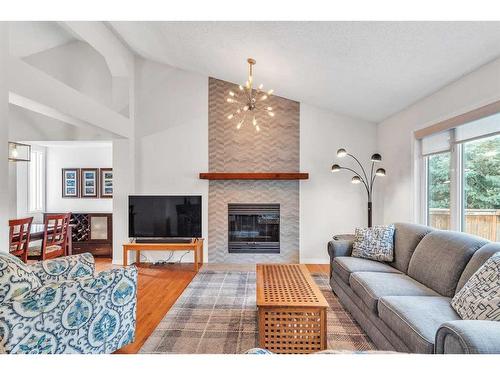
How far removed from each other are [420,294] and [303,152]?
124 inches

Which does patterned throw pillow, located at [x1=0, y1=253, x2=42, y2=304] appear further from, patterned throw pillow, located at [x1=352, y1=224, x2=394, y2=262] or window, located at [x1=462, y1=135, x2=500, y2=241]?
window, located at [x1=462, y1=135, x2=500, y2=241]

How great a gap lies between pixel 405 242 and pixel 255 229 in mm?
2579

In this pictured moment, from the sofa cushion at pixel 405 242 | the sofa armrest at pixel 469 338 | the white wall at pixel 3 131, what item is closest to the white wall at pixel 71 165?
the white wall at pixel 3 131

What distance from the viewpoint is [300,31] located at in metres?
2.80

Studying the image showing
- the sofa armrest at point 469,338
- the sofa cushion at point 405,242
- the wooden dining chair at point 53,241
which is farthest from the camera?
the wooden dining chair at point 53,241

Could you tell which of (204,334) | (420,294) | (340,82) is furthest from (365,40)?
(204,334)

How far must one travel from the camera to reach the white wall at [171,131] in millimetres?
5078

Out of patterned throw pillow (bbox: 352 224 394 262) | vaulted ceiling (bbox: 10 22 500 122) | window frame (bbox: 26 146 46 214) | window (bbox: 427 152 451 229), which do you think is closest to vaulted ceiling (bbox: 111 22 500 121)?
vaulted ceiling (bbox: 10 22 500 122)

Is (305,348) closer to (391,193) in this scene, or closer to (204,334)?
(204,334)

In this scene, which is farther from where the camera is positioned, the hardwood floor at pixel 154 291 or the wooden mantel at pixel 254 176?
the wooden mantel at pixel 254 176

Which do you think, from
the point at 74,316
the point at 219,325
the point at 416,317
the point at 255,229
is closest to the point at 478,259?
the point at 416,317

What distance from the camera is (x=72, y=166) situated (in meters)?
6.15

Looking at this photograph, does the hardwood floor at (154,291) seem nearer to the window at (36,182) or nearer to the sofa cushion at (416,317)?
the sofa cushion at (416,317)

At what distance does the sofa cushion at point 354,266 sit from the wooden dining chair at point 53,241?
3723 mm
